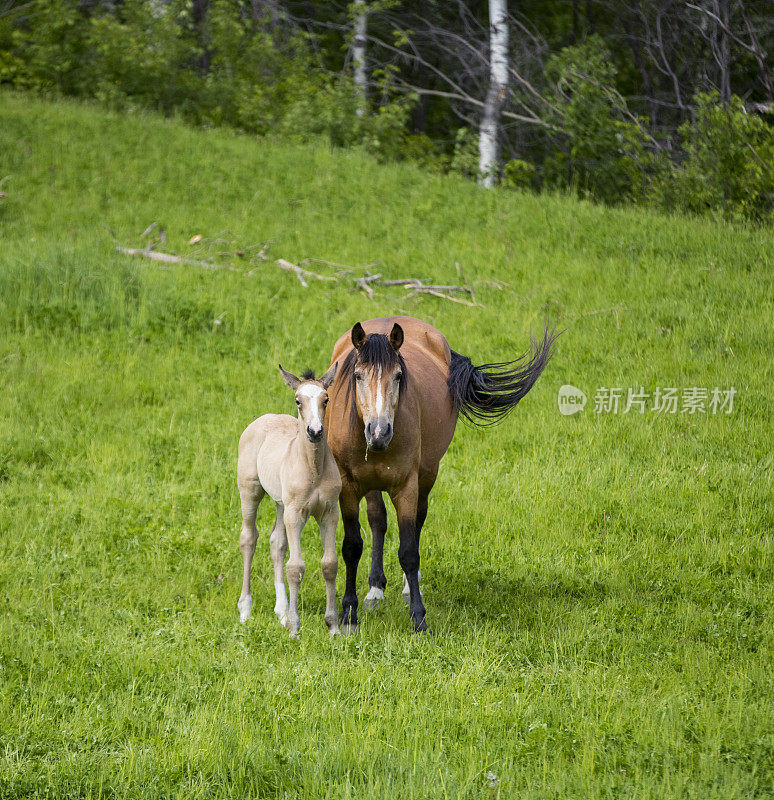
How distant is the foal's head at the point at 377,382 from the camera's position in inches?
213

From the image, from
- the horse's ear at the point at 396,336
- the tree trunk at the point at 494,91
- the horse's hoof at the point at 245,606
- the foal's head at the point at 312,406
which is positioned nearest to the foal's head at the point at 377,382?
the horse's ear at the point at 396,336

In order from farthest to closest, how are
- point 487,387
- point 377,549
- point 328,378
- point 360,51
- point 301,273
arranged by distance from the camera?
1. point 360,51
2. point 301,273
3. point 487,387
4. point 377,549
5. point 328,378

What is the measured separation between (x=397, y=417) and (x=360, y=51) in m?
22.7

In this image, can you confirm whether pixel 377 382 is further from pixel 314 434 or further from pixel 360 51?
pixel 360 51

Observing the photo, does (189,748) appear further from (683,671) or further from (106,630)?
(683,671)

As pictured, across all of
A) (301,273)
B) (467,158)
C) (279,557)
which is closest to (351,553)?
(279,557)

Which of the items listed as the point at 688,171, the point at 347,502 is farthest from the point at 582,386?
the point at 688,171

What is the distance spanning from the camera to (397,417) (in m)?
6.09

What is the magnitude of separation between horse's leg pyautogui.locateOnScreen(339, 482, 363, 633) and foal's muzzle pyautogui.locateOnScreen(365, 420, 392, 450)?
40.4 inches

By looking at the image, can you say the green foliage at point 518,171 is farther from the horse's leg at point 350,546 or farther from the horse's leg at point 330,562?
the horse's leg at point 330,562

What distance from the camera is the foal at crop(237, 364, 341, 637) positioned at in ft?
18.5

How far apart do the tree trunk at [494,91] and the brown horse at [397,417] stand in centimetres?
1479

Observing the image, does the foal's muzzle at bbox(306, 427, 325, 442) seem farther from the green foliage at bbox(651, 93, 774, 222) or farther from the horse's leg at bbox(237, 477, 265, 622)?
the green foliage at bbox(651, 93, 774, 222)

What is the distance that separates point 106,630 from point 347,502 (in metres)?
1.96
